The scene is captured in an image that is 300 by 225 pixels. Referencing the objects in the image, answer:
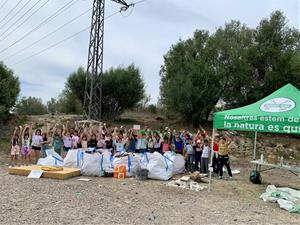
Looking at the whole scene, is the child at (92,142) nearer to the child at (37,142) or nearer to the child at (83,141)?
the child at (83,141)

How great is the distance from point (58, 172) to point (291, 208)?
672 centimetres

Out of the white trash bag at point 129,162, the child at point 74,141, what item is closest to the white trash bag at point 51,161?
the child at point 74,141

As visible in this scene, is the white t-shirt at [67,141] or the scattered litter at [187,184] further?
the white t-shirt at [67,141]

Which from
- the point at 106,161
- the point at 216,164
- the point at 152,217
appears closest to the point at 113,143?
the point at 106,161

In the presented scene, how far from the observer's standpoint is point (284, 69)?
28844mm

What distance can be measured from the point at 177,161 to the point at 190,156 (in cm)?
70

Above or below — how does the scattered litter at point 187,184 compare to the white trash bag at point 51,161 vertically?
below

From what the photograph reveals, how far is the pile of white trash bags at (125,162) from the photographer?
12141 millimetres

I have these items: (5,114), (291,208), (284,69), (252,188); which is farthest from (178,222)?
(284,69)

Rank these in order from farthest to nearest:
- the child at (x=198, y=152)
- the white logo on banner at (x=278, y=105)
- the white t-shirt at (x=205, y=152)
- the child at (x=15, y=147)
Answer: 1. the child at (x=15, y=147)
2. the child at (x=198, y=152)
3. the white t-shirt at (x=205, y=152)
4. the white logo on banner at (x=278, y=105)

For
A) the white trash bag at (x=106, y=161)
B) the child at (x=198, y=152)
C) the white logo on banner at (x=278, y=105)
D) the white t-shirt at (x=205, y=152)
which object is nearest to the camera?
the white logo on banner at (x=278, y=105)

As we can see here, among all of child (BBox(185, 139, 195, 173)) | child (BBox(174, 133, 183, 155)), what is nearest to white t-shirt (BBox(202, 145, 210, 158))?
child (BBox(185, 139, 195, 173))

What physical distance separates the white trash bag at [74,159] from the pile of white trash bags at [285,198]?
20.1 ft

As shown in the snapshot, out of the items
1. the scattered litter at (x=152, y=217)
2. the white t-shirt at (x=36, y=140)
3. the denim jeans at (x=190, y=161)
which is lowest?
the scattered litter at (x=152, y=217)
